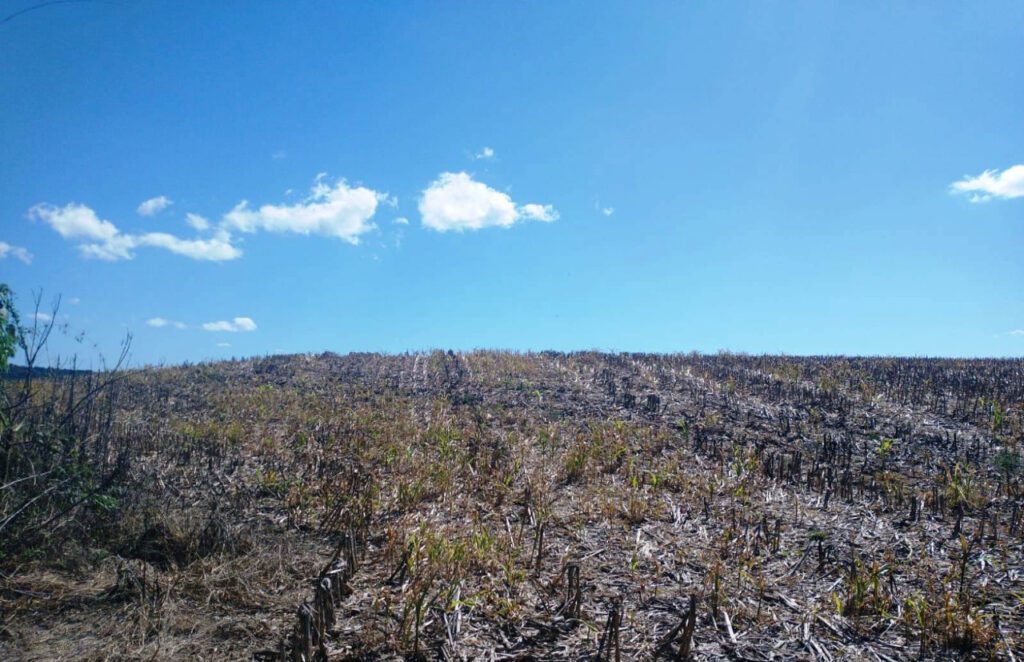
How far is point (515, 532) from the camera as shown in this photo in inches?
223

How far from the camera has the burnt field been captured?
12.7 feet

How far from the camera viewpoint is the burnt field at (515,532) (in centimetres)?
388

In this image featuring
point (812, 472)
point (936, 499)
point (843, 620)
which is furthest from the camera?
point (812, 472)

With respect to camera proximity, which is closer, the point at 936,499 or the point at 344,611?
the point at 344,611

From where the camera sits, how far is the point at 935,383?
12773 mm

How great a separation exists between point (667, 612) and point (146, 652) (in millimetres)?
3563

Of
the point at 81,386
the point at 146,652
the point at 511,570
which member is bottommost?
the point at 146,652

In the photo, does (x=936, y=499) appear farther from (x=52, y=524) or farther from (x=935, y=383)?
(x=52, y=524)

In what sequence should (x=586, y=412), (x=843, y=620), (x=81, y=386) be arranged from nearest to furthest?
(x=843, y=620) → (x=586, y=412) → (x=81, y=386)

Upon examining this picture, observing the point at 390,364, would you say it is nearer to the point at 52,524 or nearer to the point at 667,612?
the point at 52,524

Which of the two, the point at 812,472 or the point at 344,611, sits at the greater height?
the point at 812,472

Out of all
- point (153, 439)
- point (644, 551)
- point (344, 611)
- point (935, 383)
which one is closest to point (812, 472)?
point (644, 551)

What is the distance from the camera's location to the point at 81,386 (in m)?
11.9

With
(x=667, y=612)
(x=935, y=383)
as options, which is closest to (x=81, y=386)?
(x=667, y=612)
